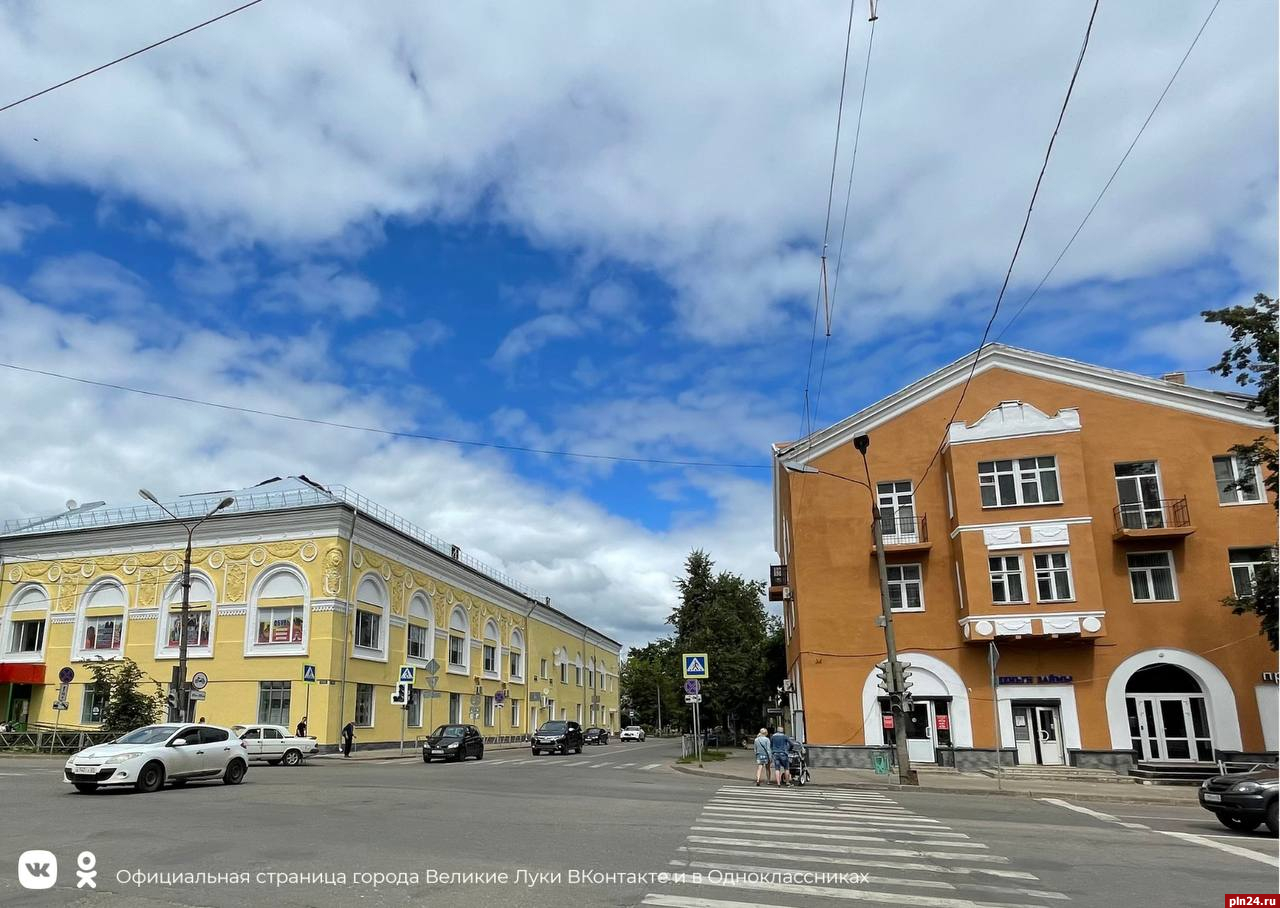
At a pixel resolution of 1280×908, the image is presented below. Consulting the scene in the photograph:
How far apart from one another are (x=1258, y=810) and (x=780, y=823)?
7.43 metres

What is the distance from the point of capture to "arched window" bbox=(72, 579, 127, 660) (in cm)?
4075

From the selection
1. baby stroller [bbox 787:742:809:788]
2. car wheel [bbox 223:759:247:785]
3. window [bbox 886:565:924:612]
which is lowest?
baby stroller [bbox 787:742:809:788]

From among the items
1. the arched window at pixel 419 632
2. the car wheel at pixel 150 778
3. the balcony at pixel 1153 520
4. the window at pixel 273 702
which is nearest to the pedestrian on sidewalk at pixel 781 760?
the balcony at pixel 1153 520

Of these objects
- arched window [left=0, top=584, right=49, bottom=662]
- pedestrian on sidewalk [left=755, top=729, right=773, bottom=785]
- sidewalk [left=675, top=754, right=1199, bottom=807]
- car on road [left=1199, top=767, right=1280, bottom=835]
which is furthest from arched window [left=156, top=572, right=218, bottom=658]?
car on road [left=1199, top=767, right=1280, bottom=835]

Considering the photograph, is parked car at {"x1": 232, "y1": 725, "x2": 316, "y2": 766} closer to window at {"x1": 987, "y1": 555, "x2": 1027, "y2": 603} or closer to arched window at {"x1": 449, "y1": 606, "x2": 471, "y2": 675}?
arched window at {"x1": 449, "y1": 606, "x2": 471, "y2": 675}

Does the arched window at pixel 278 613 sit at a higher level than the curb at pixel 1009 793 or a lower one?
higher

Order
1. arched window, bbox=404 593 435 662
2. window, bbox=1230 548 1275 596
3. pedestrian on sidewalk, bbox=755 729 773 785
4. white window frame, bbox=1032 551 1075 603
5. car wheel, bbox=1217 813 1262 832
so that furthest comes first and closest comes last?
arched window, bbox=404 593 435 662 < white window frame, bbox=1032 551 1075 603 < window, bbox=1230 548 1275 596 < pedestrian on sidewalk, bbox=755 729 773 785 < car wheel, bbox=1217 813 1262 832

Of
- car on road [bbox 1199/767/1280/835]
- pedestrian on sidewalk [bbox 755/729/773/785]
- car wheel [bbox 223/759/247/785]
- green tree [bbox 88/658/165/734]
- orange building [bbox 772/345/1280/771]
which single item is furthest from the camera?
green tree [bbox 88/658/165/734]

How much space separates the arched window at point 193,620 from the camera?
38.5m

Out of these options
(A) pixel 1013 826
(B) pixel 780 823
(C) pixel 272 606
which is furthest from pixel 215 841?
(C) pixel 272 606

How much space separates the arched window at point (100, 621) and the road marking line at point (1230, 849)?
141 ft

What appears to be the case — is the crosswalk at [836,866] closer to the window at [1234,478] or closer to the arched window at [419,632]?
the window at [1234,478]

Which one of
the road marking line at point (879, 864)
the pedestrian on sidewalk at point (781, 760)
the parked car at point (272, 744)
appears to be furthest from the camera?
the parked car at point (272, 744)

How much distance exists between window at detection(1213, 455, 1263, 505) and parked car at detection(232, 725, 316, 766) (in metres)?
32.1
